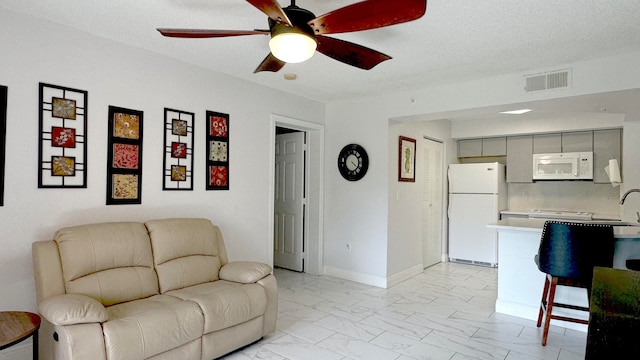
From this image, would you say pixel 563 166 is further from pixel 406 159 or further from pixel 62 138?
pixel 62 138

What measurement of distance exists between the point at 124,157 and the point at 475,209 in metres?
4.95

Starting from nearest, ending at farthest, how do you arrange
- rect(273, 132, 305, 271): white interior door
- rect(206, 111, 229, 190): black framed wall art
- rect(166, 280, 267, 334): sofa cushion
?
rect(166, 280, 267, 334): sofa cushion < rect(206, 111, 229, 190): black framed wall art < rect(273, 132, 305, 271): white interior door

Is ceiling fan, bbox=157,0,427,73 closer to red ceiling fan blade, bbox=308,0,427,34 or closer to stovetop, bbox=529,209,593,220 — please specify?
red ceiling fan blade, bbox=308,0,427,34

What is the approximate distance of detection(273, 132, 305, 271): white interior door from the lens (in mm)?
5047

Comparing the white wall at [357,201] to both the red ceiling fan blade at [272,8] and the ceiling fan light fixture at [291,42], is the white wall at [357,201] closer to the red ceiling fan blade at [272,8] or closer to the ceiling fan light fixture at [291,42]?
the ceiling fan light fixture at [291,42]

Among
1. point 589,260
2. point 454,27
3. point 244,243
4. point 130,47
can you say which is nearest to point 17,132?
point 130,47

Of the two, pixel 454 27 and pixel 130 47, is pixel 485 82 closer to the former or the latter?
pixel 454 27

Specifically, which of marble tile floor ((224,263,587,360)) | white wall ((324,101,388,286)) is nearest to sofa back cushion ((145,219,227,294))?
marble tile floor ((224,263,587,360))

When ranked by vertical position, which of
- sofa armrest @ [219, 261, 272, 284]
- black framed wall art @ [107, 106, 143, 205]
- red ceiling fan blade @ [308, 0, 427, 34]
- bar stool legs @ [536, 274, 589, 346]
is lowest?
bar stool legs @ [536, 274, 589, 346]

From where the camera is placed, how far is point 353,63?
2.32 meters

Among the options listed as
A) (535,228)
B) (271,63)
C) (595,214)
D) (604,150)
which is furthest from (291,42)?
(595,214)

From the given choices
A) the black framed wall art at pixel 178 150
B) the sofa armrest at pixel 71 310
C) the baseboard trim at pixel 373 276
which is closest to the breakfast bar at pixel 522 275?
the baseboard trim at pixel 373 276

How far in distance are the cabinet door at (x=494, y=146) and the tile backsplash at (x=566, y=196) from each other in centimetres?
61

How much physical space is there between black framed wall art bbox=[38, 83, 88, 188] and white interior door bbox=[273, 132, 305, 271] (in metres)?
2.76
